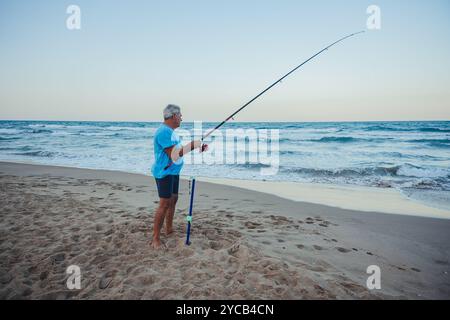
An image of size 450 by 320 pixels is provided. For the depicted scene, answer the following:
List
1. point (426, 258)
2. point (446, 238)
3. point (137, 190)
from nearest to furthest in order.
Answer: point (426, 258) → point (446, 238) → point (137, 190)

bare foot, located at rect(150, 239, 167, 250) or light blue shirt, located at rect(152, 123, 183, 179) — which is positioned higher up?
light blue shirt, located at rect(152, 123, 183, 179)

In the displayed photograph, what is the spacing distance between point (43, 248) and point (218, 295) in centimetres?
254

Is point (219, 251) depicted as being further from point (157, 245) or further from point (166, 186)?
point (166, 186)

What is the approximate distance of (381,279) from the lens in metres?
3.04

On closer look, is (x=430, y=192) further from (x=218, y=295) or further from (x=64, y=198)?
(x=64, y=198)

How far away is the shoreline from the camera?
5.99 metres

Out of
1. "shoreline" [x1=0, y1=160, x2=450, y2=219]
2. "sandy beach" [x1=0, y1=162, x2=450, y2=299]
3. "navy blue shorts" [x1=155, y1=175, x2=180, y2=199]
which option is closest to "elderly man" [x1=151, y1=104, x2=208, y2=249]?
"navy blue shorts" [x1=155, y1=175, x2=180, y2=199]

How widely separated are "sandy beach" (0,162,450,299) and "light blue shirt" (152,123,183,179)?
1.05m

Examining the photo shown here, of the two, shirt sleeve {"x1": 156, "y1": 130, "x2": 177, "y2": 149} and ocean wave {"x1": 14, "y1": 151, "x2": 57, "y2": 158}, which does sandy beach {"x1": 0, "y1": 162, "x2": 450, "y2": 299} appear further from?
ocean wave {"x1": 14, "y1": 151, "x2": 57, "y2": 158}

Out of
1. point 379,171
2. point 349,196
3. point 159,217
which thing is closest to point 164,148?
point 159,217
